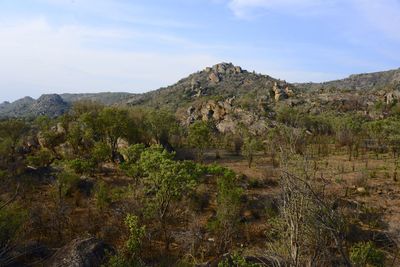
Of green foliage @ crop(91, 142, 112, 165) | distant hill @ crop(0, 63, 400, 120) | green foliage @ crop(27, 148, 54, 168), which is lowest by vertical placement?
green foliage @ crop(27, 148, 54, 168)

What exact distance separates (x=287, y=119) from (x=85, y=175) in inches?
1375

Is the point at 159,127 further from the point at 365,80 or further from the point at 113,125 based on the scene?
the point at 365,80

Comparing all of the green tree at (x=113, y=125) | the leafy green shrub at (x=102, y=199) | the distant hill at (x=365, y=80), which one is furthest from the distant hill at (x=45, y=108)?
the leafy green shrub at (x=102, y=199)

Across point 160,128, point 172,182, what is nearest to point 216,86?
point 160,128

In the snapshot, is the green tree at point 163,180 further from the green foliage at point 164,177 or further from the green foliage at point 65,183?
the green foliage at point 65,183

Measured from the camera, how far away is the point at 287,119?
52906 millimetres

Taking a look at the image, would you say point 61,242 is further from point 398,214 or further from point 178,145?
point 178,145

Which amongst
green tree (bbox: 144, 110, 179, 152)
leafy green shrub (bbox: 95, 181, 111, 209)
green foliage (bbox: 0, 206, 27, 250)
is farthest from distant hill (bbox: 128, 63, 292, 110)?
green foliage (bbox: 0, 206, 27, 250)

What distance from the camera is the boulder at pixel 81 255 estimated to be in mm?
10609

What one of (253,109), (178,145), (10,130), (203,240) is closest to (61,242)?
(203,240)

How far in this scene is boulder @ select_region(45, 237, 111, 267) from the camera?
1061cm

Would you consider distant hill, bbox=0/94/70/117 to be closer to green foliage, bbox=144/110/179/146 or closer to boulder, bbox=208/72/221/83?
boulder, bbox=208/72/221/83

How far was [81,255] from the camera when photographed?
1077cm

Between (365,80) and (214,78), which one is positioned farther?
(365,80)
